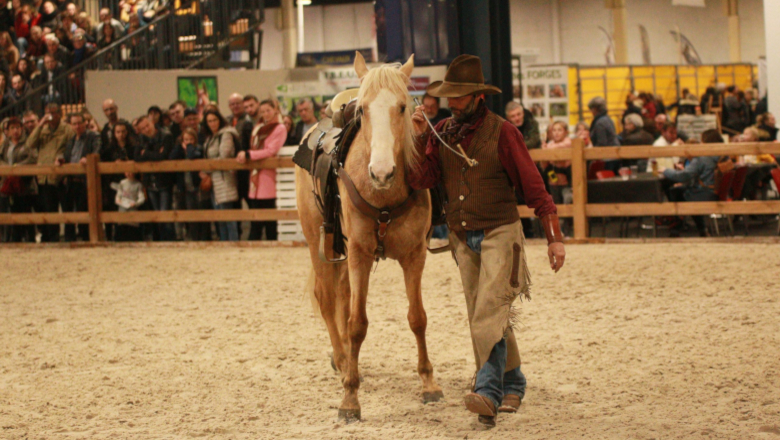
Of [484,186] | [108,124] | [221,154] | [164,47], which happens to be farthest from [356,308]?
[164,47]

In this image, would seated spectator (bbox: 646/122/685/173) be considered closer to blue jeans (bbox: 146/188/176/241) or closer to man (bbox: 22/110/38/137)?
blue jeans (bbox: 146/188/176/241)

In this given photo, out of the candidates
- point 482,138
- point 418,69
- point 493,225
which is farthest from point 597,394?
point 418,69

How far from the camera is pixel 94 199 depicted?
11250 mm

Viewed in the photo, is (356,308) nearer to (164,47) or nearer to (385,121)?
(385,121)

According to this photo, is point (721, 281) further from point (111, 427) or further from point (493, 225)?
point (111, 427)

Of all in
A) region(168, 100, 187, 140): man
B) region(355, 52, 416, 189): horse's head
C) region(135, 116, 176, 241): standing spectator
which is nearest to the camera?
region(355, 52, 416, 189): horse's head

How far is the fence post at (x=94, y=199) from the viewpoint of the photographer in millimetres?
11156

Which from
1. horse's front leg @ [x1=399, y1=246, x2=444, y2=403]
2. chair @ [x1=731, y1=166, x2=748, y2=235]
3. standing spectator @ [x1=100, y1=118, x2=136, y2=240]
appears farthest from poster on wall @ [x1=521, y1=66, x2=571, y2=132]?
horse's front leg @ [x1=399, y1=246, x2=444, y2=403]

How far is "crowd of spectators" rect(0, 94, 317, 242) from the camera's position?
10.5 metres

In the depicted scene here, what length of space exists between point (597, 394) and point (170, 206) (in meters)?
8.10

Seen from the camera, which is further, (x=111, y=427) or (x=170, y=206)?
(x=170, y=206)

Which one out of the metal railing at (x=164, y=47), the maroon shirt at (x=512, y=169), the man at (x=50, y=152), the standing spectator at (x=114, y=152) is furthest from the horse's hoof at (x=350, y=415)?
the metal railing at (x=164, y=47)

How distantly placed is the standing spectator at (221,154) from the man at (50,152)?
7.82 feet

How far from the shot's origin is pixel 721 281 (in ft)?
23.4
